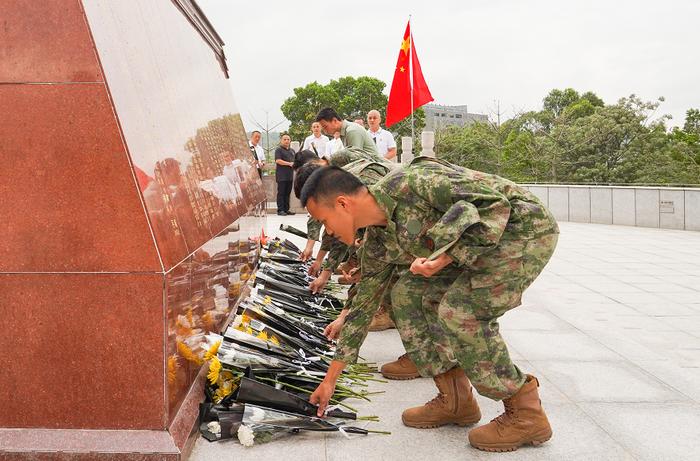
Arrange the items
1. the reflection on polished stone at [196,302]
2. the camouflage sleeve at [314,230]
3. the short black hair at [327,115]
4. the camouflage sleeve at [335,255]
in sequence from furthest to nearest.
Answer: the short black hair at [327,115] → the camouflage sleeve at [314,230] → the camouflage sleeve at [335,255] → the reflection on polished stone at [196,302]

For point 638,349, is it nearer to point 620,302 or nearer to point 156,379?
point 620,302

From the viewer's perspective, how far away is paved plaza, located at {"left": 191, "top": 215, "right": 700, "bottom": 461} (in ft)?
8.30

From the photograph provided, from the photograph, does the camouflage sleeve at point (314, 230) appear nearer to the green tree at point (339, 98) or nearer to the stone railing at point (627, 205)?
the stone railing at point (627, 205)

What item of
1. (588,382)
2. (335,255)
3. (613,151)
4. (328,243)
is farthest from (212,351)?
(613,151)

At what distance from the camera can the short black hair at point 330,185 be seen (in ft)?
8.11

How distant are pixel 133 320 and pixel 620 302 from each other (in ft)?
15.6

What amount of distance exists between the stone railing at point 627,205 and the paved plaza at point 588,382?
18.2 feet

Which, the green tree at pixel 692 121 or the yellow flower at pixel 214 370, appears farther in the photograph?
the green tree at pixel 692 121

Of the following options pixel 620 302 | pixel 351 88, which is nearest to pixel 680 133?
pixel 620 302

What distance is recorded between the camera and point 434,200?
246 cm

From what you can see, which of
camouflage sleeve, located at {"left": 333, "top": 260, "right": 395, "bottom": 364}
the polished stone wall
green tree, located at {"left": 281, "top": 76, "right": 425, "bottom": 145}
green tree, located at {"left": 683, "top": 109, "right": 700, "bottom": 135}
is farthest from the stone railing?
green tree, located at {"left": 281, "top": 76, "right": 425, "bottom": 145}

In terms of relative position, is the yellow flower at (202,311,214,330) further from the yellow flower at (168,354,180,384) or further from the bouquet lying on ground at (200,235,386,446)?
the yellow flower at (168,354,180,384)

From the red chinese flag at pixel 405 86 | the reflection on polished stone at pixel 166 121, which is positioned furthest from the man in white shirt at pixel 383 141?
the reflection on polished stone at pixel 166 121

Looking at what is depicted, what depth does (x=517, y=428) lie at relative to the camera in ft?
8.35
